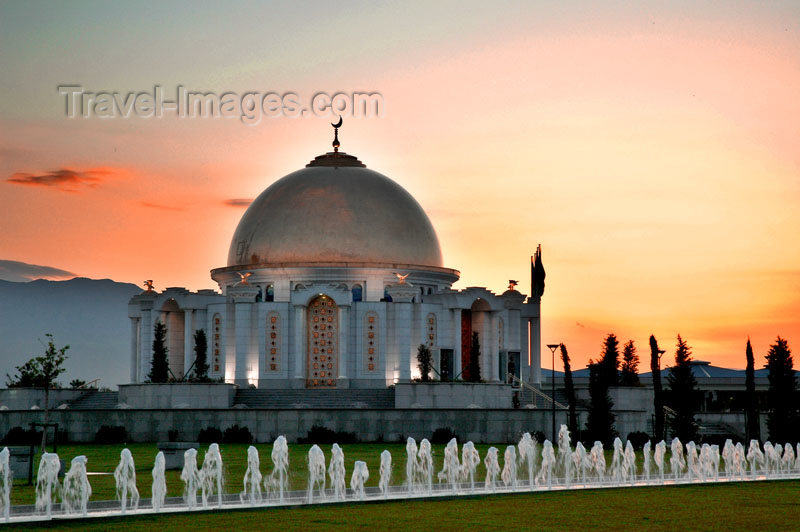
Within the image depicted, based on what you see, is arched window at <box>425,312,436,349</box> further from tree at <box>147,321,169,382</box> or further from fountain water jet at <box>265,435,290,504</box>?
fountain water jet at <box>265,435,290,504</box>

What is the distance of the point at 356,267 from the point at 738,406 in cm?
3875

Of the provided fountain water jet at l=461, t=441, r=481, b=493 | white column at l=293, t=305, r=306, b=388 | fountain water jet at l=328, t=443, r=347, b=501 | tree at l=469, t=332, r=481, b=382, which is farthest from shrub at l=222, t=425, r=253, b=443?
fountain water jet at l=328, t=443, r=347, b=501

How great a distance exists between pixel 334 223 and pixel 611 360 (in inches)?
617

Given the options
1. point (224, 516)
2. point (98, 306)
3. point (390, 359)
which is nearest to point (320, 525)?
point (224, 516)

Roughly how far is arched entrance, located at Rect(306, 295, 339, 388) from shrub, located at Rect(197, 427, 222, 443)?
13.6 metres

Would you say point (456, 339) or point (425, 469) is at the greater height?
point (456, 339)

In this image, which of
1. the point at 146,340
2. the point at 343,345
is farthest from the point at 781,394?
the point at 146,340

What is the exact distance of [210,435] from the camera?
49250 millimetres

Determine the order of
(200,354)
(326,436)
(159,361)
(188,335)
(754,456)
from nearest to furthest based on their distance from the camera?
(754,456) < (326,436) < (159,361) < (200,354) < (188,335)

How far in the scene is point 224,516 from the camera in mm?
23688

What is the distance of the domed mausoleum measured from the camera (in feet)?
207

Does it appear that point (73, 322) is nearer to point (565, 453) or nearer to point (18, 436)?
point (18, 436)

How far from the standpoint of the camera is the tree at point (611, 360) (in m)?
58.1

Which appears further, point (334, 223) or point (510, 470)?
point (334, 223)
